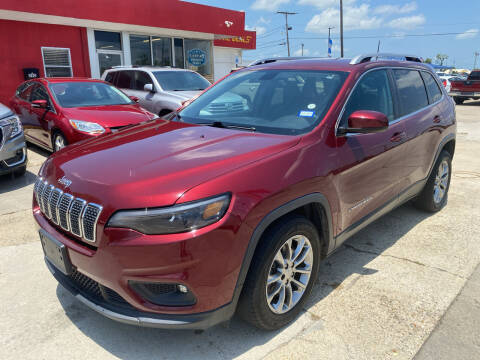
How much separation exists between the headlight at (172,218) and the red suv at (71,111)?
178 inches

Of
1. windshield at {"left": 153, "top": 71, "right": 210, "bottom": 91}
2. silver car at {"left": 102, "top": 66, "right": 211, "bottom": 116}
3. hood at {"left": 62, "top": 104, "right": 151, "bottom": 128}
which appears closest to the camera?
hood at {"left": 62, "top": 104, "right": 151, "bottom": 128}

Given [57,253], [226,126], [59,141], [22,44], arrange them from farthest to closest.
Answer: [22,44], [59,141], [226,126], [57,253]

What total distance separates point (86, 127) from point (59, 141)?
756 mm

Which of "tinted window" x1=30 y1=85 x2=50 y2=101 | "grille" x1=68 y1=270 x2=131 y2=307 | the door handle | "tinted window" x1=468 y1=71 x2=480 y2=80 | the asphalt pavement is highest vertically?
"tinted window" x1=468 y1=71 x2=480 y2=80

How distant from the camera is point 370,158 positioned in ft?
10.5

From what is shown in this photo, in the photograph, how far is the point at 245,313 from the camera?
2.40m

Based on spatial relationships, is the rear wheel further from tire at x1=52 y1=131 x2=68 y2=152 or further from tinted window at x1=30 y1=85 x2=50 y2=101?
tinted window at x1=30 y1=85 x2=50 y2=101

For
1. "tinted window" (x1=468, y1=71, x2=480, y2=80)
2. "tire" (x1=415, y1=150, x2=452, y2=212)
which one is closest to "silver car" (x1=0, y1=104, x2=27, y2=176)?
"tire" (x1=415, y1=150, x2=452, y2=212)

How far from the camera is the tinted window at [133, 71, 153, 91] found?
30.9 ft

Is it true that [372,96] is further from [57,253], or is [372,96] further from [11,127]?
[11,127]

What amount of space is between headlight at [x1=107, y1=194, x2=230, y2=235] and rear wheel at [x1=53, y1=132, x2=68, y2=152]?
5.07 metres

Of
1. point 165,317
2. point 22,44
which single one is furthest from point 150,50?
point 165,317

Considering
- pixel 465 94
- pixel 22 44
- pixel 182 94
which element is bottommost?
pixel 465 94

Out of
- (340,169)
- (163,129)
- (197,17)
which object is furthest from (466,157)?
(197,17)
